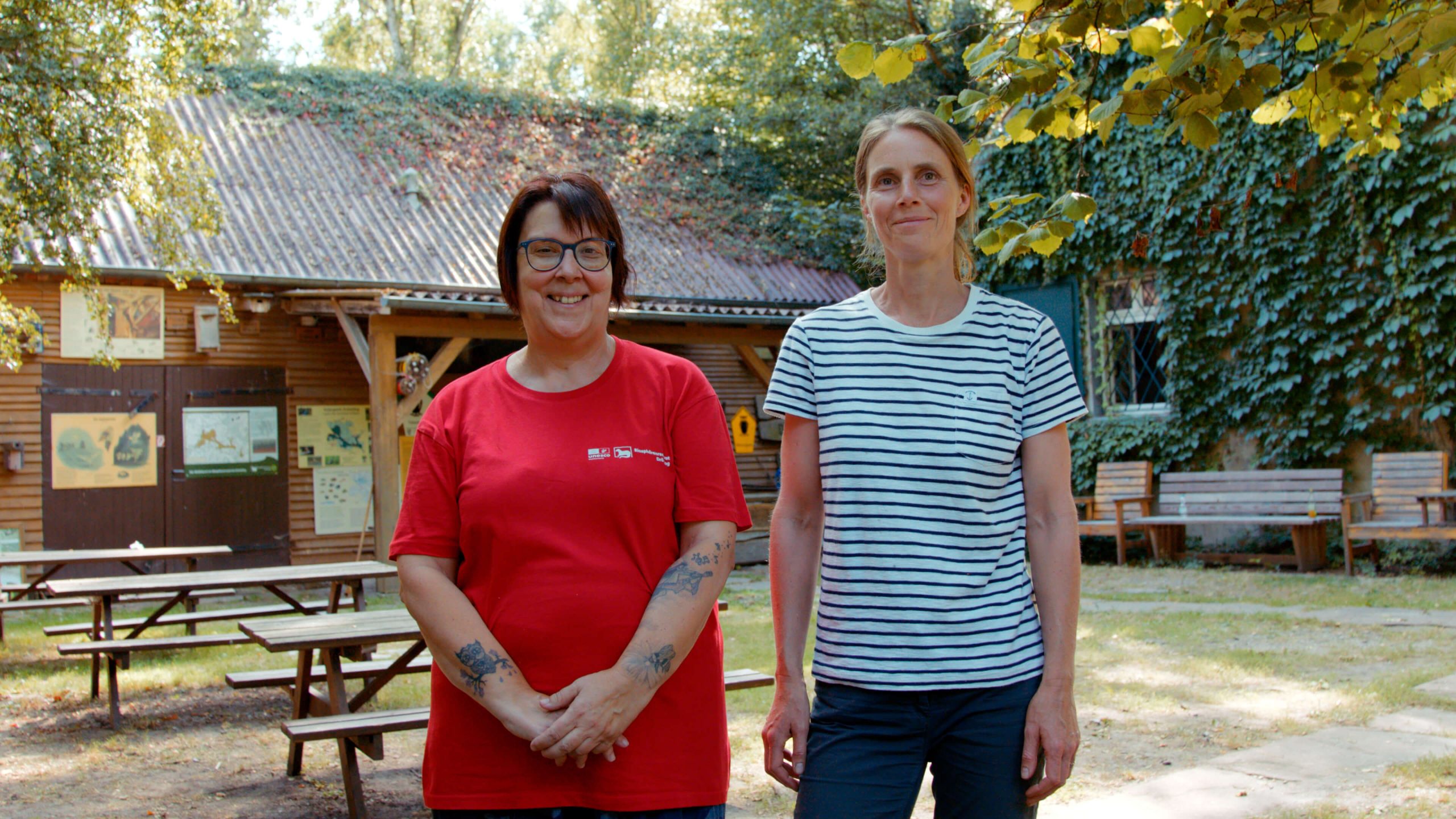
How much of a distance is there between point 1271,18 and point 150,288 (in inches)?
437

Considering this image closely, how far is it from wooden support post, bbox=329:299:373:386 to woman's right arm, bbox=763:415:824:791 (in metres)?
9.63

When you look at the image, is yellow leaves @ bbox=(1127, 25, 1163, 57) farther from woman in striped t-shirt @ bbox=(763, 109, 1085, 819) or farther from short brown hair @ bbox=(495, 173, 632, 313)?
short brown hair @ bbox=(495, 173, 632, 313)

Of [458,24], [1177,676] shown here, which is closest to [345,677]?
[1177,676]

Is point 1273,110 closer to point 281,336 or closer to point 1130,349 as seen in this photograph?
point 1130,349

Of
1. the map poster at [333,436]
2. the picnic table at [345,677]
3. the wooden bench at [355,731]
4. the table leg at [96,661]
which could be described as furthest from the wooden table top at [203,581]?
the map poster at [333,436]

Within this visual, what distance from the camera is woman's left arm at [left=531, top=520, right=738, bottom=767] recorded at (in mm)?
1896

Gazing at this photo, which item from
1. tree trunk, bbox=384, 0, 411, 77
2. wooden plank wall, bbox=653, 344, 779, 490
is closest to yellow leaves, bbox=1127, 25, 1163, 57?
wooden plank wall, bbox=653, 344, 779, 490

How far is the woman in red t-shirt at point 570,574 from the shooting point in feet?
6.39

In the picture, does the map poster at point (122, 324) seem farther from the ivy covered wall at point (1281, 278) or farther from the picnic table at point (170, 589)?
the ivy covered wall at point (1281, 278)

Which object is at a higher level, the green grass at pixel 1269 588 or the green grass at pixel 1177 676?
the green grass at pixel 1269 588

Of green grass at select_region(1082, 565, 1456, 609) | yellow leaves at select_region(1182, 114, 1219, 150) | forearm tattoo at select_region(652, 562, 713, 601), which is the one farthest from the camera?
green grass at select_region(1082, 565, 1456, 609)

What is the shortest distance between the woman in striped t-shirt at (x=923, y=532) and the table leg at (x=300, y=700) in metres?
3.33

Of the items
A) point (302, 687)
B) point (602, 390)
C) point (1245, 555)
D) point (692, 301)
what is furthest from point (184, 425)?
point (602, 390)

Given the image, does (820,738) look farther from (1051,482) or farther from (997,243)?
(997,243)
